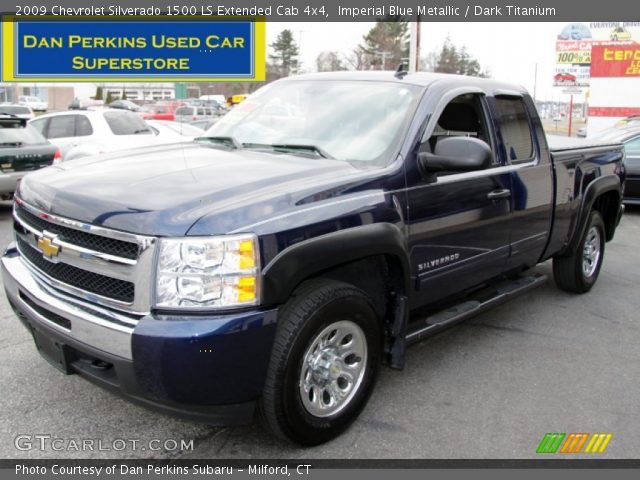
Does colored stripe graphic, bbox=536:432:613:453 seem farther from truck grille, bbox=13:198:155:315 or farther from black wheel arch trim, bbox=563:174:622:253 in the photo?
black wheel arch trim, bbox=563:174:622:253

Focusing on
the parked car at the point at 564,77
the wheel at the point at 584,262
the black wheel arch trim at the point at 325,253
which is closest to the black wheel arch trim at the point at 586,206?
the wheel at the point at 584,262

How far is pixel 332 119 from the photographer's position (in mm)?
3957

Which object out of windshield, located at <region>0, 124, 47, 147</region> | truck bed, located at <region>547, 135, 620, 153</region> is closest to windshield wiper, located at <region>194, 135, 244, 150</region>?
truck bed, located at <region>547, 135, 620, 153</region>

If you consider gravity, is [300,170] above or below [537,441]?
above

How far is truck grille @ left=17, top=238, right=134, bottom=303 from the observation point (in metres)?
2.75

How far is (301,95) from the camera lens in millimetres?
4316

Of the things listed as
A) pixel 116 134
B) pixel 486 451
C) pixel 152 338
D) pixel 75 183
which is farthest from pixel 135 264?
pixel 116 134

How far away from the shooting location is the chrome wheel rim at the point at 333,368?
121 inches

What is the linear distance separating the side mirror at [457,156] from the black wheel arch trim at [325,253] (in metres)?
0.46

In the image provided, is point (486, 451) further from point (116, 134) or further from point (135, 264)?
point (116, 134)

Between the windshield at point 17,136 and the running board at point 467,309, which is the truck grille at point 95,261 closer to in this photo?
the running board at point 467,309

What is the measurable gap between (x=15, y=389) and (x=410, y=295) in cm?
243

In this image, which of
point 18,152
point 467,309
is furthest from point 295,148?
point 18,152

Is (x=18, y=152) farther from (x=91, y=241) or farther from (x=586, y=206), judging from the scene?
(x=586, y=206)
